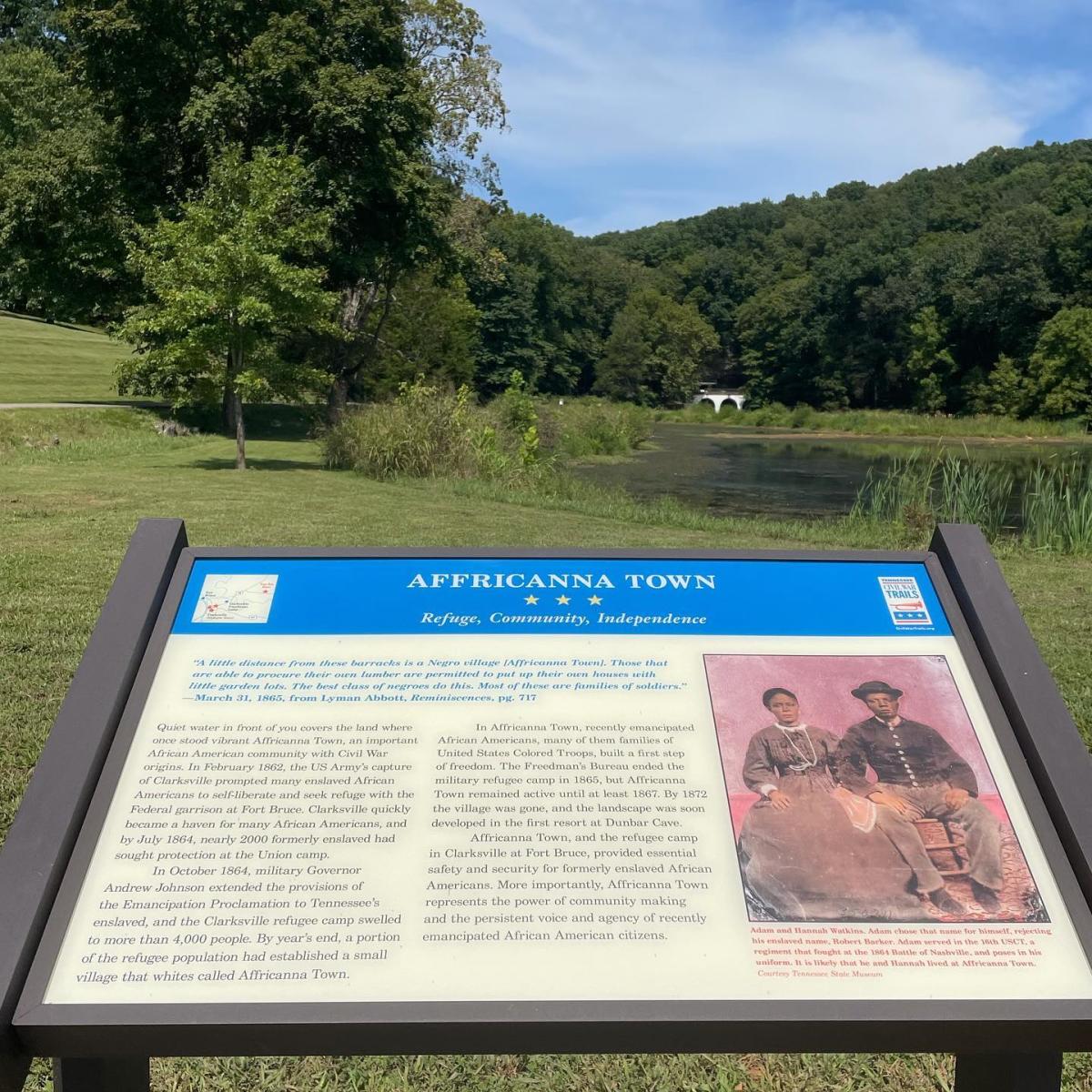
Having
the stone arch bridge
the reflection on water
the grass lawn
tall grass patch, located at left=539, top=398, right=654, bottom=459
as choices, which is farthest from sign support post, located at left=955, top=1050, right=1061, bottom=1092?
the stone arch bridge

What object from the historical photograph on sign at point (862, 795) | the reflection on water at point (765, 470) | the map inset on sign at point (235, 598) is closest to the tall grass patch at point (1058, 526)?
the reflection on water at point (765, 470)

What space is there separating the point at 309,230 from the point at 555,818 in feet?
64.3

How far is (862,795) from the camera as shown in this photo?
2016 millimetres

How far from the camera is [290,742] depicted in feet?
6.78

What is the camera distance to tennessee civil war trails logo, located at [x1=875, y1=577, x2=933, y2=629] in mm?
2348

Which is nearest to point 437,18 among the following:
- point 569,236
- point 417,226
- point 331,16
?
point 331,16

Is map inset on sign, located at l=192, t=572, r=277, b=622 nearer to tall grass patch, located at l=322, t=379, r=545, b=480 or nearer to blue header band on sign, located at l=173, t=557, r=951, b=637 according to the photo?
blue header band on sign, located at l=173, t=557, r=951, b=637

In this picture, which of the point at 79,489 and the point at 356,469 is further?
the point at 356,469

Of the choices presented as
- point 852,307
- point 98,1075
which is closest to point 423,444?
point 98,1075

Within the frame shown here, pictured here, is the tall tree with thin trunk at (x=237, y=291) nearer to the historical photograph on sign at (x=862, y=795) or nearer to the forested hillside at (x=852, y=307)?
the historical photograph on sign at (x=862, y=795)

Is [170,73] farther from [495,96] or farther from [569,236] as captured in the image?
[569,236]

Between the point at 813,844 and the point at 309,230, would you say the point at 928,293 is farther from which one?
the point at 813,844

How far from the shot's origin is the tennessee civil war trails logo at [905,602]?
7.70ft

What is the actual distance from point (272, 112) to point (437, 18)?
26.8ft
